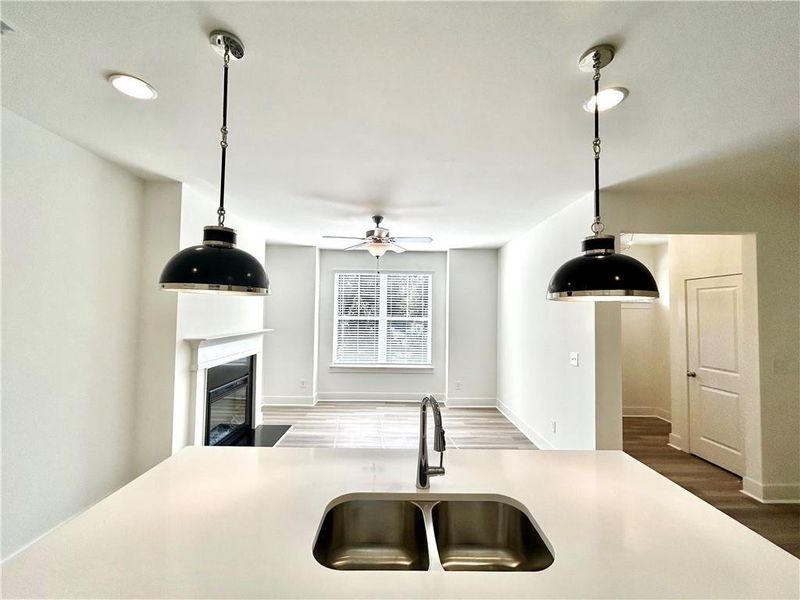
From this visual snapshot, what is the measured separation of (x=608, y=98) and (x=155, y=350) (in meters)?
3.70

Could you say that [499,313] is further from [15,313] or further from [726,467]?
[15,313]

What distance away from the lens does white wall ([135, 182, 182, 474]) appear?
10.5 feet

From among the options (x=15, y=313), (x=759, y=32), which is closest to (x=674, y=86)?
(x=759, y=32)

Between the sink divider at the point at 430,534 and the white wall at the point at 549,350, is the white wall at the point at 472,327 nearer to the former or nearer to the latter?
the white wall at the point at 549,350

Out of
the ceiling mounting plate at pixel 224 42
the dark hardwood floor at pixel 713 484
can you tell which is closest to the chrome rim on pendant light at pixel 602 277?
the ceiling mounting plate at pixel 224 42

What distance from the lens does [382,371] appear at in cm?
666

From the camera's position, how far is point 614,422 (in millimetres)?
3229

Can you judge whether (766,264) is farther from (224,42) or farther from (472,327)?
(224,42)

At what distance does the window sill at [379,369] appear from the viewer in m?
6.64

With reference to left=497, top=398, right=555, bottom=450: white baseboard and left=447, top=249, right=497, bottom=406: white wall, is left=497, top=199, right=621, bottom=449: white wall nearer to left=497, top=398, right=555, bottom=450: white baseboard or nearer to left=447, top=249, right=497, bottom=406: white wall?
left=497, top=398, right=555, bottom=450: white baseboard

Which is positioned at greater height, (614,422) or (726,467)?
(614,422)

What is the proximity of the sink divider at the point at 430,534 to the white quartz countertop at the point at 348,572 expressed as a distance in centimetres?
4

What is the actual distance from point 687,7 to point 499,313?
17.3ft

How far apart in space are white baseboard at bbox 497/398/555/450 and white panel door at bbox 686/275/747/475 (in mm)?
1694
